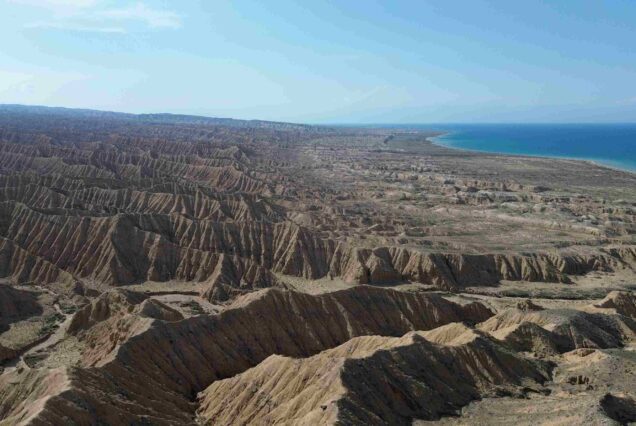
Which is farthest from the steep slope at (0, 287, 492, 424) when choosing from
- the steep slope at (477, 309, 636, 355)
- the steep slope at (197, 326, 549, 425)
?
the steep slope at (477, 309, 636, 355)

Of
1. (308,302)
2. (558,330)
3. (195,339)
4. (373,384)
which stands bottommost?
(558,330)

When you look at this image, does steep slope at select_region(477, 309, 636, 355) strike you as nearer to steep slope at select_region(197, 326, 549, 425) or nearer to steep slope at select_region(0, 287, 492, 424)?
steep slope at select_region(197, 326, 549, 425)

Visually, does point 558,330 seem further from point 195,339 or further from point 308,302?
point 195,339

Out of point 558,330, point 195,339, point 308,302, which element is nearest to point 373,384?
point 195,339

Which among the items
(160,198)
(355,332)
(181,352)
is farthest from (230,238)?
(181,352)

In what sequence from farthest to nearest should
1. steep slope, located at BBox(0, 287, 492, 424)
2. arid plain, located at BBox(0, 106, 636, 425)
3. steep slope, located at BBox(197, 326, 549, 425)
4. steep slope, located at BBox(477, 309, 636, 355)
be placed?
steep slope, located at BBox(477, 309, 636, 355) < arid plain, located at BBox(0, 106, 636, 425) < steep slope, located at BBox(0, 287, 492, 424) < steep slope, located at BBox(197, 326, 549, 425)

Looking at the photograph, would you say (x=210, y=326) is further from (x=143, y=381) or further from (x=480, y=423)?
(x=480, y=423)

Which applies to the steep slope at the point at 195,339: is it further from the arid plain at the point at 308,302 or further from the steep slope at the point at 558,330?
the steep slope at the point at 558,330

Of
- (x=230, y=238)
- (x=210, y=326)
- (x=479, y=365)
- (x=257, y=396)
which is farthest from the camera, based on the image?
(x=230, y=238)
